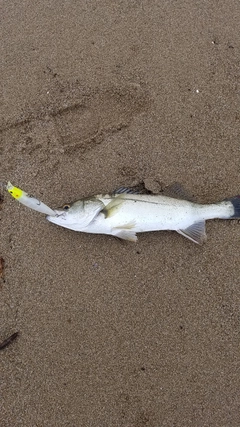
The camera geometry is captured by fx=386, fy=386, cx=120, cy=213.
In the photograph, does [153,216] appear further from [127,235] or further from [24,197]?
[24,197]

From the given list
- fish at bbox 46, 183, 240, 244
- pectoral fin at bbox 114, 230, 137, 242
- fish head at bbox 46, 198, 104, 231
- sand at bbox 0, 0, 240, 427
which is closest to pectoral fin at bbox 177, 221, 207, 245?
fish at bbox 46, 183, 240, 244

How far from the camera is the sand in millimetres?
3525

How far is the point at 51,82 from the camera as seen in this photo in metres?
4.08

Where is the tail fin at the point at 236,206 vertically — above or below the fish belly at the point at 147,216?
below

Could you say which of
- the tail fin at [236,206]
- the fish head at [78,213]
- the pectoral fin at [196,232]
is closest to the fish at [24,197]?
the fish head at [78,213]

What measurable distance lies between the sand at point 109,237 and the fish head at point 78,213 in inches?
11.3

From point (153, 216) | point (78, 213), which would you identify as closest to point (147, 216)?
point (153, 216)

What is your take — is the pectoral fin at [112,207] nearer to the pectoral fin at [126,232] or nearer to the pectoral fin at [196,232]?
the pectoral fin at [126,232]

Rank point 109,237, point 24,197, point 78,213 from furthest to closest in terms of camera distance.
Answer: point 109,237, point 78,213, point 24,197

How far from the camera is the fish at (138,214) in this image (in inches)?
139

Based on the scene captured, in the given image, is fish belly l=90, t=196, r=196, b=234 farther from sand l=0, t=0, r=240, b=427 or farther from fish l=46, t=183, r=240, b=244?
sand l=0, t=0, r=240, b=427

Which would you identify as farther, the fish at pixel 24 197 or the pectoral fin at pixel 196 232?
the pectoral fin at pixel 196 232

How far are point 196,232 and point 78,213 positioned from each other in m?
1.13

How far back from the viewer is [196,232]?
12.1 ft
